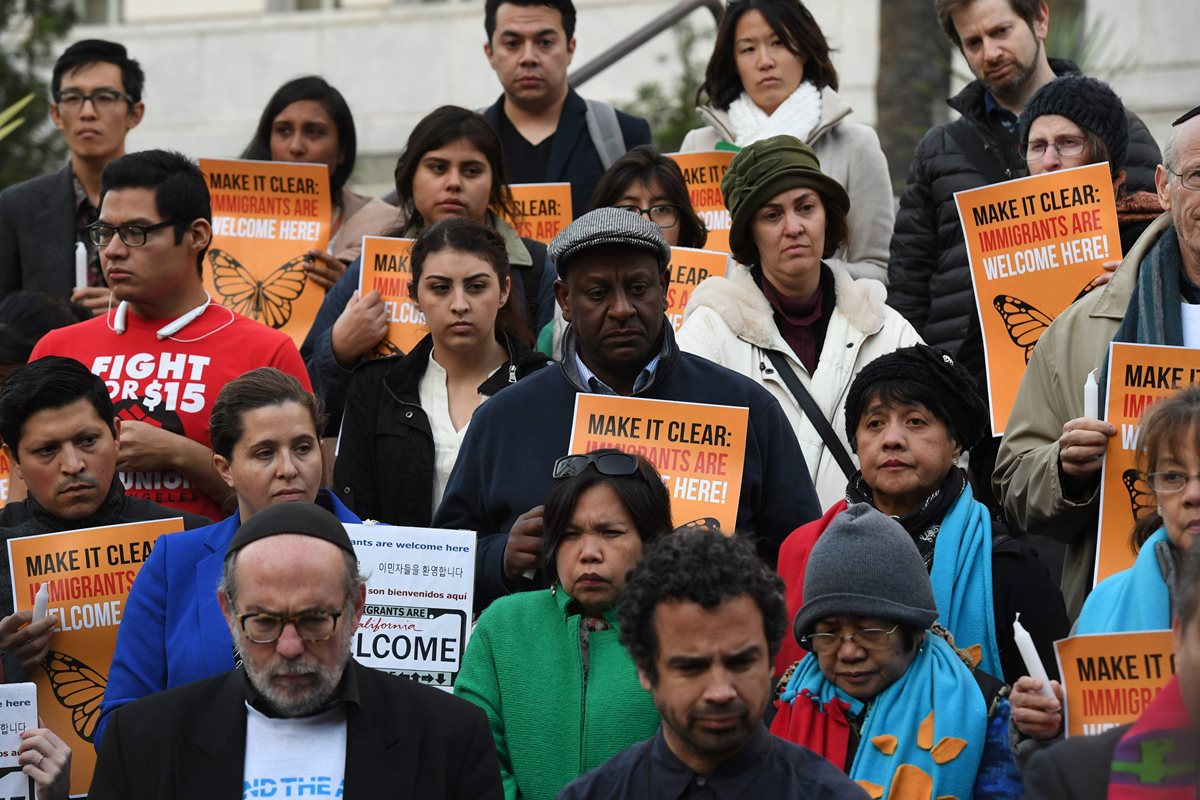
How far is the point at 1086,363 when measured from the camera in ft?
22.2

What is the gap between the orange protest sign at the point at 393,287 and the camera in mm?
8555

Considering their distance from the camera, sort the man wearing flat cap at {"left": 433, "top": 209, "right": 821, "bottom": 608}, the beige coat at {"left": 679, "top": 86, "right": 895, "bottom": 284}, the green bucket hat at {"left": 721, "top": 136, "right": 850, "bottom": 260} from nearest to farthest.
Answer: the man wearing flat cap at {"left": 433, "top": 209, "right": 821, "bottom": 608} < the green bucket hat at {"left": 721, "top": 136, "right": 850, "bottom": 260} < the beige coat at {"left": 679, "top": 86, "right": 895, "bottom": 284}

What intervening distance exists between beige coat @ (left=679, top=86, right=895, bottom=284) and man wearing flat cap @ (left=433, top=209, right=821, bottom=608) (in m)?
2.31

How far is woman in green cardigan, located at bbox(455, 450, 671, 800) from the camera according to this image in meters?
5.98

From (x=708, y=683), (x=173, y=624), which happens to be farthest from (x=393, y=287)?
(x=708, y=683)

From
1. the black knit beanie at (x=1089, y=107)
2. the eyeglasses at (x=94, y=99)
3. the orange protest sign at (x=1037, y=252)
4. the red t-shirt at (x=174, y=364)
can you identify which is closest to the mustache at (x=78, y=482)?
the red t-shirt at (x=174, y=364)

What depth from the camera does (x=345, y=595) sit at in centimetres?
554

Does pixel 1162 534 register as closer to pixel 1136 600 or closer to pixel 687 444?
pixel 1136 600

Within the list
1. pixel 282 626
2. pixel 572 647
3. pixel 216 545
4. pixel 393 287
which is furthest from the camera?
pixel 393 287

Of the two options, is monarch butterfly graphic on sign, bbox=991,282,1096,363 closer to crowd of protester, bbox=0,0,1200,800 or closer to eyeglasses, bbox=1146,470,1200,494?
crowd of protester, bbox=0,0,1200,800

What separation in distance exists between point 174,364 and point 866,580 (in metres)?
2.98

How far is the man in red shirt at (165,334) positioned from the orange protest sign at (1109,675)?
3.18 meters

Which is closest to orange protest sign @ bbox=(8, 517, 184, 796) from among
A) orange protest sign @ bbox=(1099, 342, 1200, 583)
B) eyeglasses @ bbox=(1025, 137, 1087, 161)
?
orange protest sign @ bbox=(1099, 342, 1200, 583)

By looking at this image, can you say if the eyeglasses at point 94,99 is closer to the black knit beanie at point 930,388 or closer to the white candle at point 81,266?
the white candle at point 81,266
